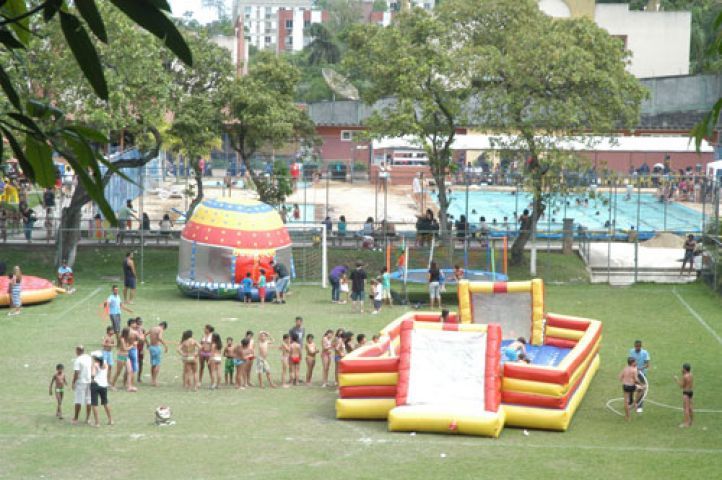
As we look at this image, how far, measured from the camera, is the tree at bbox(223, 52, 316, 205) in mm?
41562

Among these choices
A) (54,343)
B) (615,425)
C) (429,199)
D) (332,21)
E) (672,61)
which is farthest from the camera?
(332,21)

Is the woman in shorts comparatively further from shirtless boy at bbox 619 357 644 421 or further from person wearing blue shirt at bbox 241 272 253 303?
→ shirtless boy at bbox 619 357 644 421

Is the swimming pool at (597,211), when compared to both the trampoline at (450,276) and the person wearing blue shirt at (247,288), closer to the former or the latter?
the trampoline at (450,276)

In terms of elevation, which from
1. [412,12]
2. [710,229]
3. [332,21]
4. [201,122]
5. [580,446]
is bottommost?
[580,446]

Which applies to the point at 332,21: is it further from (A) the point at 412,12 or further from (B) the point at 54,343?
(B) the point at 54,343

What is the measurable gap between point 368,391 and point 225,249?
13.1 m

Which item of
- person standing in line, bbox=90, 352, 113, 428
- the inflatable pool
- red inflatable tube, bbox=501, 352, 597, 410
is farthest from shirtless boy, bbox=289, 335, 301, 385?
the inflatable pool

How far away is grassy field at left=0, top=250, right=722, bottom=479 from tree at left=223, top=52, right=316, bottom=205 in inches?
540

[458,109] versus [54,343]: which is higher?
[458,109]

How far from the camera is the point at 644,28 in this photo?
71.8 m

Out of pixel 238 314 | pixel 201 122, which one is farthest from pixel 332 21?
pixel 238 314

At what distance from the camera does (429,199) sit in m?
54.9

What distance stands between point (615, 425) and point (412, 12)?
70.5 feet

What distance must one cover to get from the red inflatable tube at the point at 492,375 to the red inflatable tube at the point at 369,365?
1.55m
